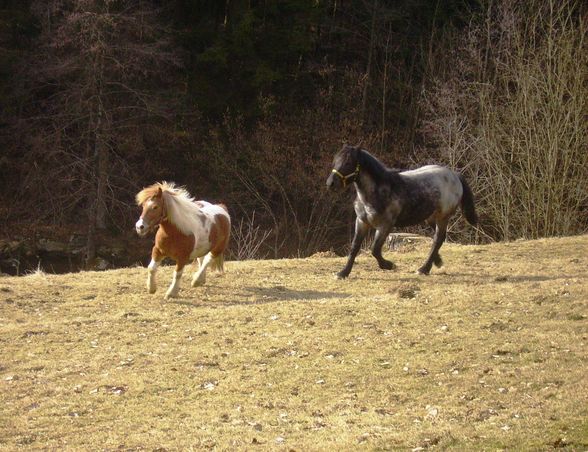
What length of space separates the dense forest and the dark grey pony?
10.3 metres

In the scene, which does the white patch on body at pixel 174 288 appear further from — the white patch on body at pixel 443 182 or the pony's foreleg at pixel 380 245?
the white patch on body at pixel 443 182

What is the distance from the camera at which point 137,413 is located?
8.11m

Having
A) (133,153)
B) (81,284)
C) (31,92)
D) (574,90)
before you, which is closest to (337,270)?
(81,284)

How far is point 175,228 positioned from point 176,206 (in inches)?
11.2

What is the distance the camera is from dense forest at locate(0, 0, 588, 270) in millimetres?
24594

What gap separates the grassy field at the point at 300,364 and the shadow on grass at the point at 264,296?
1.5 inches

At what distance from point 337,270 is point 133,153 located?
725 inches

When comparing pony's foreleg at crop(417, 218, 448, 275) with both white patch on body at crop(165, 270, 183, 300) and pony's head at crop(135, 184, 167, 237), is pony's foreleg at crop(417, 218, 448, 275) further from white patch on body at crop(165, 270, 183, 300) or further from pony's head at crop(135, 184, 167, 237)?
pony's head at crop(135, 184, 167, 237)

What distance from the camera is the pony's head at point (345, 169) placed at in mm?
12914

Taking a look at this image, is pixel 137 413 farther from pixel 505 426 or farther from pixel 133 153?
pixel 133 153

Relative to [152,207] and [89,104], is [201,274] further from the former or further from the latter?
[89,104]

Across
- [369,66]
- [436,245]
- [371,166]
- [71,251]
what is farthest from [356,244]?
[369,66]

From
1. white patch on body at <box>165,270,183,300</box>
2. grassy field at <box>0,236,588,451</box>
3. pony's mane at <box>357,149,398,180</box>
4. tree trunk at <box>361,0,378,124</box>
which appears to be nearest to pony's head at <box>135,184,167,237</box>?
white patch on body at <box>165,270,183,300</box>

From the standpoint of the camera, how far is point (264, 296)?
12.6m
